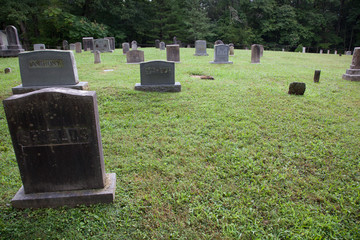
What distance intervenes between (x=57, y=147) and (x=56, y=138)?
0.11 metres

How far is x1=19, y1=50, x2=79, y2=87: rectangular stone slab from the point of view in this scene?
7203mm

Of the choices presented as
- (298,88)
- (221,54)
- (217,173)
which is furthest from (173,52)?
(217,173)

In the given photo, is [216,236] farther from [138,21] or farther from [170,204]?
[138,21]

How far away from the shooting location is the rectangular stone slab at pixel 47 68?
23.6 ft

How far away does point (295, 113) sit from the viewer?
19.5 feet

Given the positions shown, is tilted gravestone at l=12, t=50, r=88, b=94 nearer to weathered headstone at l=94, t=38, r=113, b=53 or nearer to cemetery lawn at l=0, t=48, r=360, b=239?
cemetery lawn at l=0, t=48, r=360, b=239

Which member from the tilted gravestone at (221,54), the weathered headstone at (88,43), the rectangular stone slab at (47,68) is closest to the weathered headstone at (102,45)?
the weathered headstone at (88,43)

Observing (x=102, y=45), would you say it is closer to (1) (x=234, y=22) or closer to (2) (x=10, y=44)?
(2) (x=10, y=44)

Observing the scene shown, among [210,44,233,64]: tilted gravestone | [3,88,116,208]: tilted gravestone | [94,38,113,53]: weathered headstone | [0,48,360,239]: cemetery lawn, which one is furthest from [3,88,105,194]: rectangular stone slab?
[94,38,113,53]: weathered headstone

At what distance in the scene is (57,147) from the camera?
2.76 m

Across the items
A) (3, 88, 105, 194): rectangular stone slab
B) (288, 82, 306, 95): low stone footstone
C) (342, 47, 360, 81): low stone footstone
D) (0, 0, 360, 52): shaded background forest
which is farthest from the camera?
(0, 0, 360, 52): shaded background forest

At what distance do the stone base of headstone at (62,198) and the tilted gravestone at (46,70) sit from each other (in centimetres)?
523

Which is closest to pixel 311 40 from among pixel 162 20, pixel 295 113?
pixel 162 20

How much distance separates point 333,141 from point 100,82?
24.3 ft
